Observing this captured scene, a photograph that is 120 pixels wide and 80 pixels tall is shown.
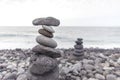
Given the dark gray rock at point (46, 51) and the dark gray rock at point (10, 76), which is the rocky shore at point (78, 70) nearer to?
the dark gray rock at point (10, 76)

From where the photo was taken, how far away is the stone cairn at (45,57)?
4.99 meters

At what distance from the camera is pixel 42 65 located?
4977mm

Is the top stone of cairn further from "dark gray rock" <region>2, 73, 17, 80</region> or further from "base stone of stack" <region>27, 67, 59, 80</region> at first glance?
"dark gray rock" <region>2, 73, 17, 80</region>

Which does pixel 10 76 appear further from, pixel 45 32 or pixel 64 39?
pixel 64 39

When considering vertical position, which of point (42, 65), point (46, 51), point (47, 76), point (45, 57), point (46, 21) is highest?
point (46, 21)

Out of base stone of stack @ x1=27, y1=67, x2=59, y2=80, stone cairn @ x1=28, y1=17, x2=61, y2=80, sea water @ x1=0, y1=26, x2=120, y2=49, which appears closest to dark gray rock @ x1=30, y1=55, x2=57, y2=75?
stone cairn @ x1=28, y1=17, x2=61, y2=80

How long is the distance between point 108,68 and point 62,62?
146 centimetres

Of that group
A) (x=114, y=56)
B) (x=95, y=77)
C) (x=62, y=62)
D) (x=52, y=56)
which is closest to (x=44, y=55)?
(x=52, y=56)

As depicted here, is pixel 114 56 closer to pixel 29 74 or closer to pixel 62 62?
pixel 62 62

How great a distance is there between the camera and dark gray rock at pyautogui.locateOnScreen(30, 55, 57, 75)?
4.96 metres

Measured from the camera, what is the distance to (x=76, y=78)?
5.67 m

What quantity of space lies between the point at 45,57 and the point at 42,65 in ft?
0.71

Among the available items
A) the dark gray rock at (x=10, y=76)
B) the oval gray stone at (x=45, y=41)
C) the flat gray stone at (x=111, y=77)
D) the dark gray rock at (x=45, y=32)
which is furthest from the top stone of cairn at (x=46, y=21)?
the flat gray stone at (x=111, y=77)

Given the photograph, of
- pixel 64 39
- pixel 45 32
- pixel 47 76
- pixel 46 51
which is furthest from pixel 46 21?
pixel 64 39
